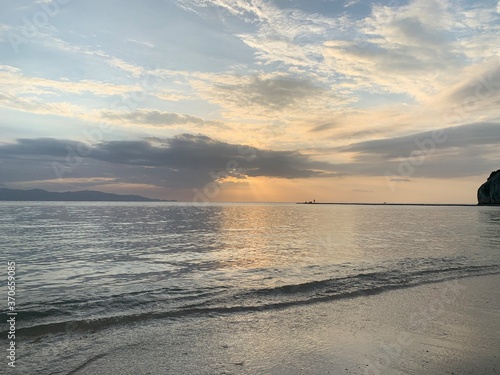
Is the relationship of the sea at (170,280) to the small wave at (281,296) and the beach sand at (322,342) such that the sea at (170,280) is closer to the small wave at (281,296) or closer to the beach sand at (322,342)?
the small wave at (281,296)

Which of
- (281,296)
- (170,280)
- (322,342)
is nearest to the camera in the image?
(322,342)

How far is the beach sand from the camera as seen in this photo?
25.0 ft

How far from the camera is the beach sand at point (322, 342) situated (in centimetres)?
763

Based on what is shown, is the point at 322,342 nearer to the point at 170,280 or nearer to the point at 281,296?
the point at 281,296

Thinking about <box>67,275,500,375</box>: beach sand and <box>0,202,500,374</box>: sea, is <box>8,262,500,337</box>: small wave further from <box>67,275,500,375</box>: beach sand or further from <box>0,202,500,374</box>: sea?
<box>67,275,500,375</box>: beach sand

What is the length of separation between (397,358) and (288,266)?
544 inches

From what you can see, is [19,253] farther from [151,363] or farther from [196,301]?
[151,363]

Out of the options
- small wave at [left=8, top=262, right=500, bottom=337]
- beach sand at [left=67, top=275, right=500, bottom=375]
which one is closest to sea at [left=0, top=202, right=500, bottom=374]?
small wave at [left=8, top=262, right=500, bottom=337]

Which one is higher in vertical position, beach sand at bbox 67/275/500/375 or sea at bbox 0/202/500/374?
beach sand at bbox 67/275/500/375

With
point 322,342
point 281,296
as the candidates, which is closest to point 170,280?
point 281,296

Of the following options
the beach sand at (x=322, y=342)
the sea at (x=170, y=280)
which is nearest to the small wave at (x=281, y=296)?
the sea at (x=170, y=280)

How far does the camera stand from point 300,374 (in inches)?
286

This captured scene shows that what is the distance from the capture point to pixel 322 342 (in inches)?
358

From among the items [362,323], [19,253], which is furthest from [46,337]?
[19,253]
